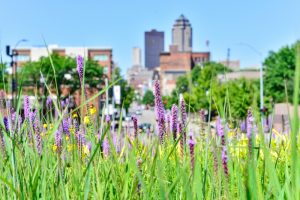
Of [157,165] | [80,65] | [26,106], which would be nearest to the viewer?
[157,165]

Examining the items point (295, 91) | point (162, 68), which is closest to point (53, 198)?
point (295, 91)

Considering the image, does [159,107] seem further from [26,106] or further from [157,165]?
[157,165]

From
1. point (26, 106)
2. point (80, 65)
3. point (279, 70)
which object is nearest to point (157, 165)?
point (80, 65)

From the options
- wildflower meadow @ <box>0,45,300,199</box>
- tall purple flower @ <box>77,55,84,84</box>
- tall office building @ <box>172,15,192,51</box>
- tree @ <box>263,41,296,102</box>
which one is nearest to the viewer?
wildflower meadow @ <box>0,45,300,199</box>

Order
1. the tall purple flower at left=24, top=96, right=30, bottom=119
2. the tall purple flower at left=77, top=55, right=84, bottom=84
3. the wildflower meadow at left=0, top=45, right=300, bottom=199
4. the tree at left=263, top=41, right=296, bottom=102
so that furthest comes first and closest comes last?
the tree at left=263, top=41, right=296, bottom=102
the tall purple flower at left=24, top=96, right=30, bottom=119
the tall purple flower at left=77, top=55, right=84, bottom=84
the wildflower meadow at left=0, top=45, right=300, bottom=199

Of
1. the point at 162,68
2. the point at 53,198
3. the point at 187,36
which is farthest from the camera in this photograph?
the point at 162,68

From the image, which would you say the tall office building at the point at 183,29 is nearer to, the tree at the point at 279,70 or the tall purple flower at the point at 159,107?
the tall purple flower at the point at 159,107

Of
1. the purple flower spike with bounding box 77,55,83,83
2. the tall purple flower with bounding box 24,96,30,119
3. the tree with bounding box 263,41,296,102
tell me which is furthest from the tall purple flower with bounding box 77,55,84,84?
the tree with bounding box 263,41,296,102

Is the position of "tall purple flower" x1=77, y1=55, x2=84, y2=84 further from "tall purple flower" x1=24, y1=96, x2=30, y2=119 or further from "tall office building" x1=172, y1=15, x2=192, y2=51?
"tall office building" x1=172, y1=15, x2=192, y2=51

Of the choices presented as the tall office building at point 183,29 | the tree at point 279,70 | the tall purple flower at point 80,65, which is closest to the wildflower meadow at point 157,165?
the tall purple flower at point 80,65

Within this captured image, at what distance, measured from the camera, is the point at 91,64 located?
206 feet

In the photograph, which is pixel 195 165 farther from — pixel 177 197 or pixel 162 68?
pixel 162 68

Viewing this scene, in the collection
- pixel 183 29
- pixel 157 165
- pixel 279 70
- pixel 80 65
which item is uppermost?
pixel 183 29

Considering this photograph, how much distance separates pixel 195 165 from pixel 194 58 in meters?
163
